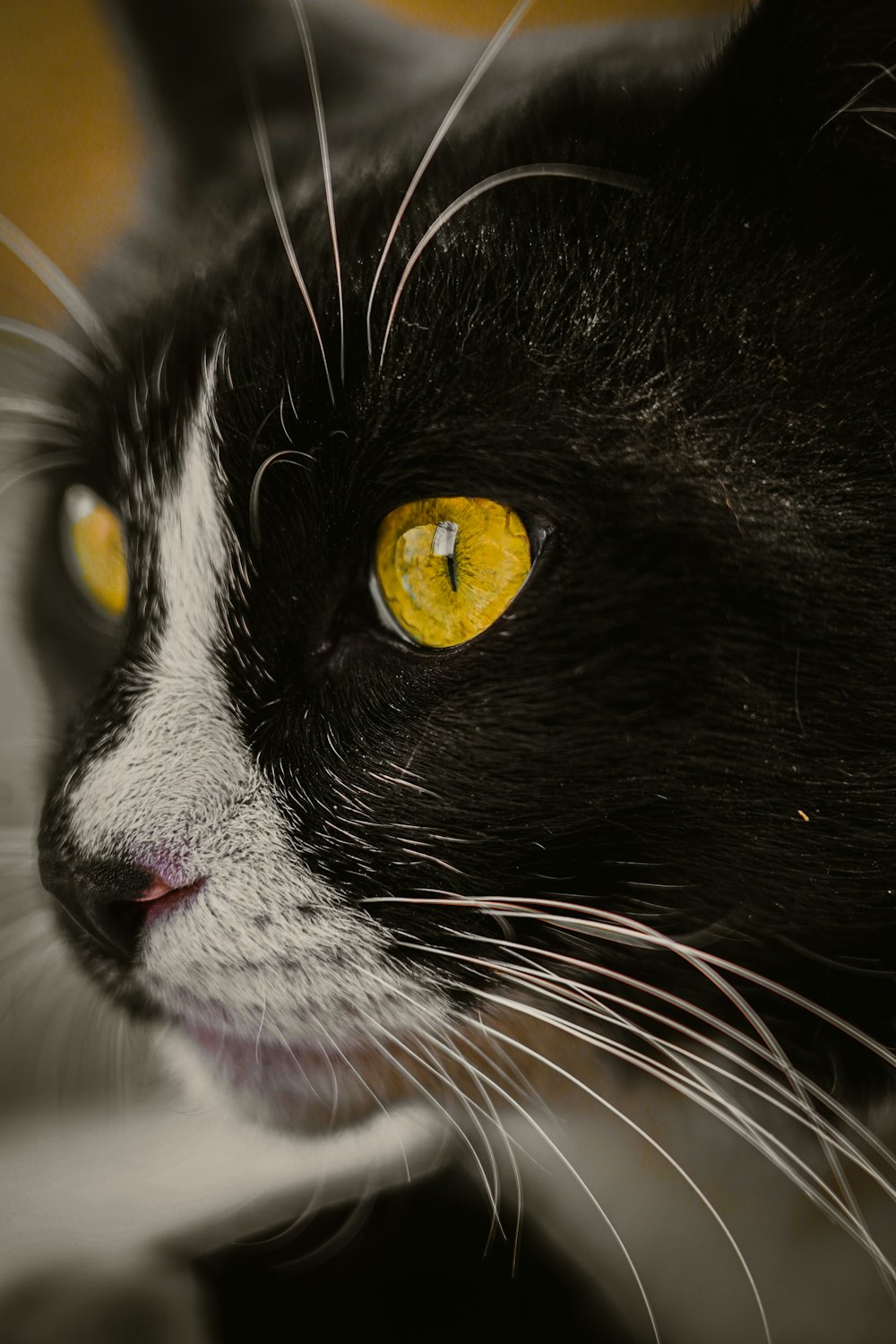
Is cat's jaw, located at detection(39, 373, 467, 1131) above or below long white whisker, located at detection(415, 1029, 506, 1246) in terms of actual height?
above

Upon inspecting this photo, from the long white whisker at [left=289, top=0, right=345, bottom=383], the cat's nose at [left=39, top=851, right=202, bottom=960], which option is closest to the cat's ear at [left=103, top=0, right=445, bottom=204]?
the long white whisker at [left=289, top=0, right=345, bottom=383]

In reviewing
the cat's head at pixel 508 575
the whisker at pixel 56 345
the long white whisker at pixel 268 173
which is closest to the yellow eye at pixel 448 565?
the cat's head at pixel 508 575

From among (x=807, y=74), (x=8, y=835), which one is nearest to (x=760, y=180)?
(x=807, y=74)

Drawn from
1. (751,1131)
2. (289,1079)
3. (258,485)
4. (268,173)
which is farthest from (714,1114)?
(268,173)

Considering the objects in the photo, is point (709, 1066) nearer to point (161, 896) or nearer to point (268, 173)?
point (161, 896)

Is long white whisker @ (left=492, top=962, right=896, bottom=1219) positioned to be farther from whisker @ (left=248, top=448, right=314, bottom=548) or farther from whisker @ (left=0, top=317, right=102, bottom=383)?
whisker @ (left=0, top=317, right=102, bottom=383)

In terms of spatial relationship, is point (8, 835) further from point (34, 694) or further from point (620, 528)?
point (620, 528)
